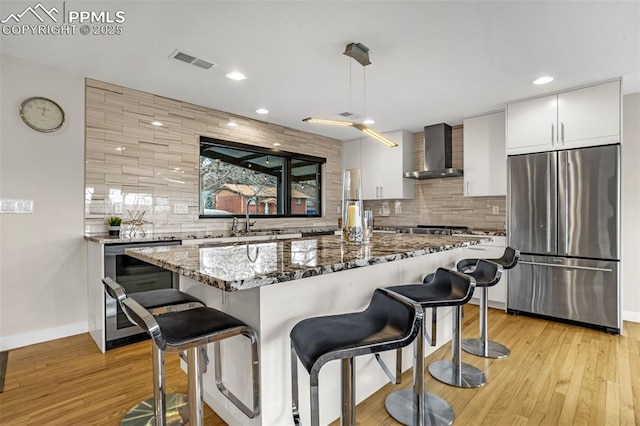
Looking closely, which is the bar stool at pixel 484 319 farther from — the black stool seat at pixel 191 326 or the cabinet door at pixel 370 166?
the cabinet door at pixel 370 166

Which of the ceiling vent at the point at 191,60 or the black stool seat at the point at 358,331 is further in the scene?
the ceiling vent at the point at 191,60

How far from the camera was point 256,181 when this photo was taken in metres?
4.54

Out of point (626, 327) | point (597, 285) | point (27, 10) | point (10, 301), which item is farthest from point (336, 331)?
point (626, 327)

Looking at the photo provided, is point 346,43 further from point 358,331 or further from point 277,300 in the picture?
point 358,331

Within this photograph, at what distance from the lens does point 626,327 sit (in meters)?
3.22

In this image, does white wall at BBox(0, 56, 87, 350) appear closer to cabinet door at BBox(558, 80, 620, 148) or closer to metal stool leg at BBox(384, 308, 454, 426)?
metal stool leg at BBox(384, 308, 454, 426)

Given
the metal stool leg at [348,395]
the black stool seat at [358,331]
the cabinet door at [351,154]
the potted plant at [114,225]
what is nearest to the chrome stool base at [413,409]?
the metal stool leg at [348,395]

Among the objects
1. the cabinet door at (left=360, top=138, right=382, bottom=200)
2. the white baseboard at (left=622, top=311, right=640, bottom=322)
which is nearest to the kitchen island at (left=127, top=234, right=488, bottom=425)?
the white baseboard at (left=622, top=311, right=640, bottom=322)

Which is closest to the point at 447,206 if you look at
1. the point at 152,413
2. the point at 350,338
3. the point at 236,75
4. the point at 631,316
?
the point at 631,316

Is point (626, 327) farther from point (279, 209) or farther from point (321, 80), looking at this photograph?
point (279, 209)

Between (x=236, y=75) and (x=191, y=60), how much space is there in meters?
0.41

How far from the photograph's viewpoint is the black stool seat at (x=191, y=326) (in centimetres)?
113

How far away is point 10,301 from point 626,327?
558cm

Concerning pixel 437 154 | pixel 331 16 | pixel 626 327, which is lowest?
pixel 626 327
